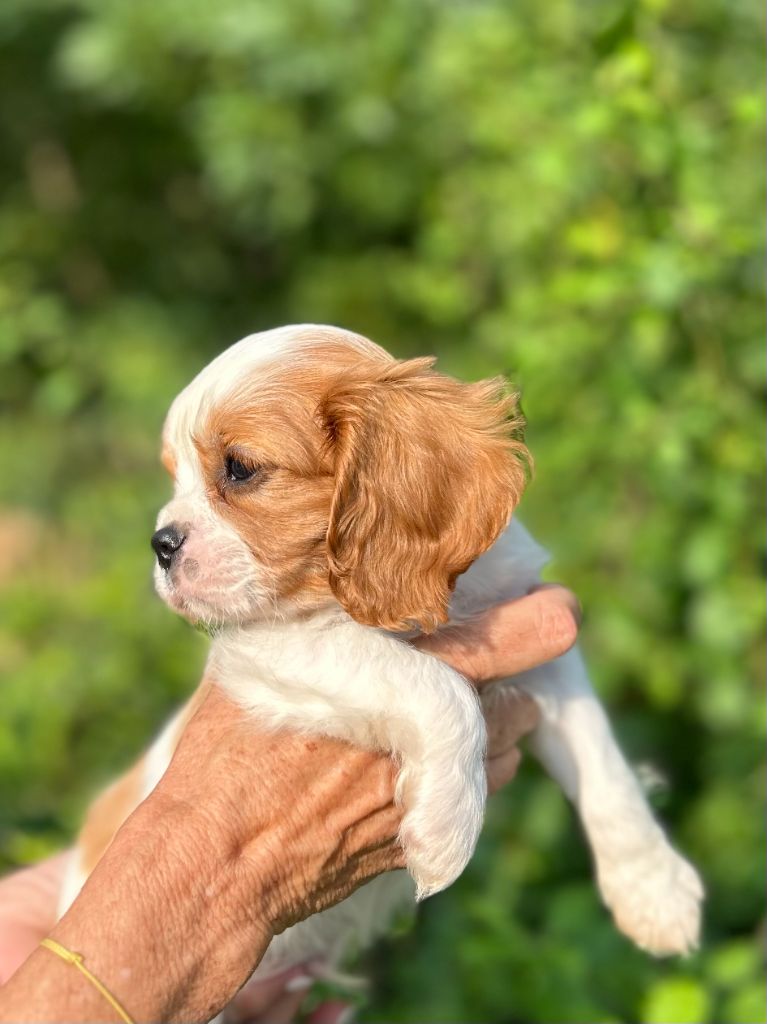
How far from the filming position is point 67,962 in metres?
1.62

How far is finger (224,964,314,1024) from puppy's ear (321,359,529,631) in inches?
33.2

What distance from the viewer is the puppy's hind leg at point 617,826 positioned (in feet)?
6.89

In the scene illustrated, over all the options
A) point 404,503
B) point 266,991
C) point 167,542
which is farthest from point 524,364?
point 266,991

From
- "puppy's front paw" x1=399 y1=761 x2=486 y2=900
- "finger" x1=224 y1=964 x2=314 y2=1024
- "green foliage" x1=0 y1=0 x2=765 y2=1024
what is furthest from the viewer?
"green foliage" x1=0 y1=0 x2=765 y2=1024

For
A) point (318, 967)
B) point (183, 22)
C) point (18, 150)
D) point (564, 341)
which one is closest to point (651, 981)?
point (318, 967)

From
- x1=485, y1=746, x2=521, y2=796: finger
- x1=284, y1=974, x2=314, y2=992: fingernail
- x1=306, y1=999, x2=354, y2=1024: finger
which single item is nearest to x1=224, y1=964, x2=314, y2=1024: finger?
x1=284, y1=974, x2=314, y2=992: fingernail

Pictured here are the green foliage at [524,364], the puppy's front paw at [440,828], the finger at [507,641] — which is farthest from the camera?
the green foliage at [524,364]

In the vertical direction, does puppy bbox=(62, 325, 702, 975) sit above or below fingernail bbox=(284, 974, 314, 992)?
above

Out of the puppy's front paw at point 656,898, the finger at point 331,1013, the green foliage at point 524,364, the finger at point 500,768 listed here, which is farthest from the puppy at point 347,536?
the green foliage at point 524,364

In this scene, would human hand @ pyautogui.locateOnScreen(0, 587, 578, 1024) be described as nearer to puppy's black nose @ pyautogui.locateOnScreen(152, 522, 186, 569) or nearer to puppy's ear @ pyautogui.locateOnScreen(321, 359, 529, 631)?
puppy's ear @ pyautogui.locateOnScreen(321, 359, 529, 631)

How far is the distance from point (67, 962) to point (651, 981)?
5.49ft

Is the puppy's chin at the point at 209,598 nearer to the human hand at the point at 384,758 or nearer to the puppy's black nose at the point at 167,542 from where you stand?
the puppy's black nose at the point at 167,542

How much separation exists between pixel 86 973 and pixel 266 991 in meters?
0.76

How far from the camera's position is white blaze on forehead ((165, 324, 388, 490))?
6.15 ft
